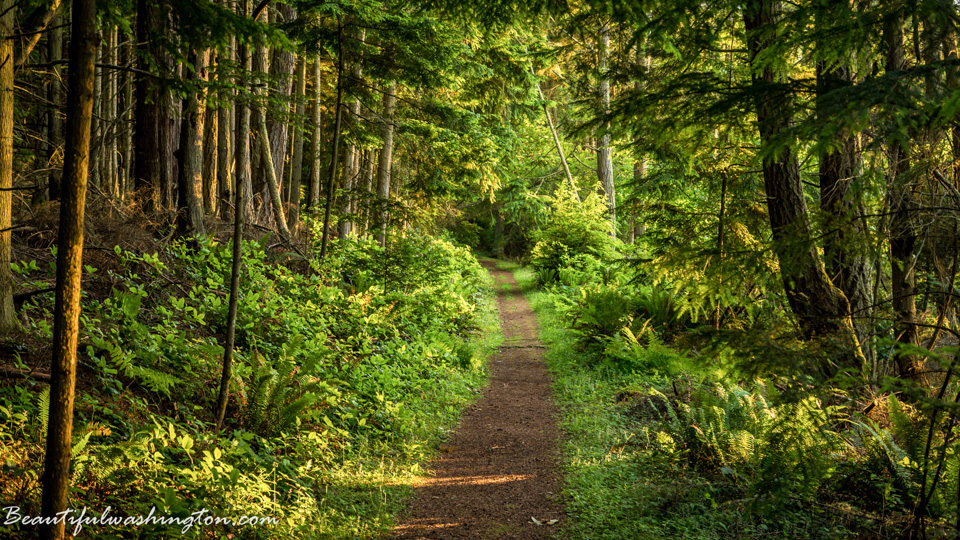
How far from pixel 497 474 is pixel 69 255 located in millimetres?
4231

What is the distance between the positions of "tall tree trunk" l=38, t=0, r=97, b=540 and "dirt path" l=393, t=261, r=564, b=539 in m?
2.43

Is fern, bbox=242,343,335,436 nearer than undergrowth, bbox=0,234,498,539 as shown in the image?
No

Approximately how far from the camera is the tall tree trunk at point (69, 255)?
98.0 inches

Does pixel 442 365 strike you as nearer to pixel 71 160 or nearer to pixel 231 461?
pixel 231 461

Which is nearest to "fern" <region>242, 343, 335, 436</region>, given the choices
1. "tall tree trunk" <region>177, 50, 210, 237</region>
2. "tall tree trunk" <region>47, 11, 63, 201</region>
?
"tall tree trunk" <region>177, 50, 210, 237</region>

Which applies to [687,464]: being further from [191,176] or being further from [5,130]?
[191,176]

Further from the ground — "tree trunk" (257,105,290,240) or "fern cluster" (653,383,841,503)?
"tree trunk" (257,105,290,240)

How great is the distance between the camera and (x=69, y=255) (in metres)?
2.53

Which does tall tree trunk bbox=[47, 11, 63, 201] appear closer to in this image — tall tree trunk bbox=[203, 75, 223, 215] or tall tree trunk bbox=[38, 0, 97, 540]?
tall tree trunk bbox=[203, 75, 223, 215]

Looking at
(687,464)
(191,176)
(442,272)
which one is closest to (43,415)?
(687,464)

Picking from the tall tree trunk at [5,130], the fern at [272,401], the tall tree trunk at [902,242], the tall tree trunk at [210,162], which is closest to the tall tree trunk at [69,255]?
the tall tree trunk at [5,130]

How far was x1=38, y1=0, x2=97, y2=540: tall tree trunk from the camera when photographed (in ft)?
8.16

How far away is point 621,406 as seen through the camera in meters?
7.15

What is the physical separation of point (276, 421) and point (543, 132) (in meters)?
20.5
